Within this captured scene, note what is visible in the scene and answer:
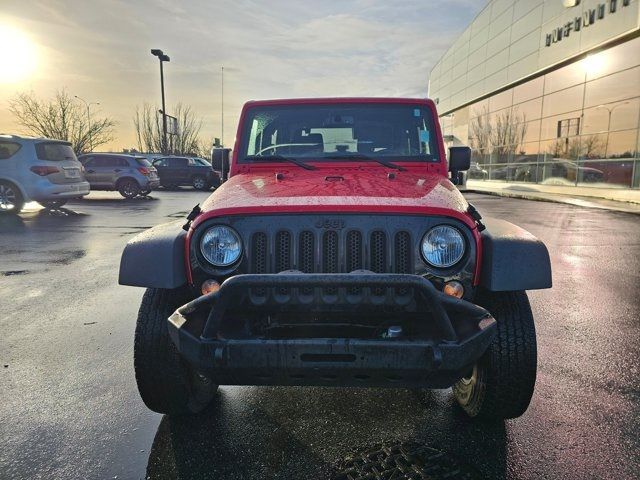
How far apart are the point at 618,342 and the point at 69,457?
12.6 ft

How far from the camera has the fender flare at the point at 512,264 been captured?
211 cm

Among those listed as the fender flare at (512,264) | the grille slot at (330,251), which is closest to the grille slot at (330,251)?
the grille slot at (330,251)

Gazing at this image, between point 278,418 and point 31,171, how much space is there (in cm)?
1091

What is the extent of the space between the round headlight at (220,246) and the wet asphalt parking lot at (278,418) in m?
0.96

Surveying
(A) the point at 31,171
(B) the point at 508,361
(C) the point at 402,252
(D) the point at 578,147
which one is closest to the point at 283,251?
(C) the point at 402,252

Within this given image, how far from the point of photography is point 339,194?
237cm

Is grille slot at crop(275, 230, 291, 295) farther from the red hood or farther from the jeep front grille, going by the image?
the red hood

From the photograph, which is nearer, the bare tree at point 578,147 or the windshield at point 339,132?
the windshield at point 339,132

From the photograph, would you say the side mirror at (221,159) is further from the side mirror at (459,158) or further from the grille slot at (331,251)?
the side mirror at (459,158)

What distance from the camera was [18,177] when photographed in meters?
10.8

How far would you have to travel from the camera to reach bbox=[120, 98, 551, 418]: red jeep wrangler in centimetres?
184

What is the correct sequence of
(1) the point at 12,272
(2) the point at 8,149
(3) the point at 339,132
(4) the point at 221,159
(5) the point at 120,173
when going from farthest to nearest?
(5) the point at 120,173 → (2) the point at 8,149 → (1) the point at 12,272 → (4) the point at 221,159 → (3) the point at 339,132

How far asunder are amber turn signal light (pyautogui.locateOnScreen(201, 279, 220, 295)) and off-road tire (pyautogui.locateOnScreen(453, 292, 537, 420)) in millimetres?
1331

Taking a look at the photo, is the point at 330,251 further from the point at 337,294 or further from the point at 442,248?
the point at 442,248
